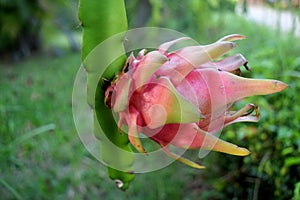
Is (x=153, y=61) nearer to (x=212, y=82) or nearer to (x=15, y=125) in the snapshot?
(x=212, y=82)

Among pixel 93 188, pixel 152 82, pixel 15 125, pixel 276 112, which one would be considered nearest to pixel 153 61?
pixel 152 82

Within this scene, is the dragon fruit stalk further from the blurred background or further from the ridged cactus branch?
the blurred background

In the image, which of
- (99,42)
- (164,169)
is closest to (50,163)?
(164,169)

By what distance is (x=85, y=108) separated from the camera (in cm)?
62

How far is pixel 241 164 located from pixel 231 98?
787 millimetres

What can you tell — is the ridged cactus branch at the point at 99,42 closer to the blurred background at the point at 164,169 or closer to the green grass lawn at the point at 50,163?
the blurred background at the point at 164,169

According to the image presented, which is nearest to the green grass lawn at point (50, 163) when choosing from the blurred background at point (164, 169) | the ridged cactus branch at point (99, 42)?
the blurred background at point (164, 169)

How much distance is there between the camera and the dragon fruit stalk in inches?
15.0

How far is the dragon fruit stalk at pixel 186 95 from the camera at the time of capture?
0.38 metres

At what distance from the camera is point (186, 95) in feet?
1.26

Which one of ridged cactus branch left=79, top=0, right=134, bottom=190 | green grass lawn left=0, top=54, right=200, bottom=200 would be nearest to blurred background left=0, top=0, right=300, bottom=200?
green grass lawn left=0, top=54, right=200, bottom=200

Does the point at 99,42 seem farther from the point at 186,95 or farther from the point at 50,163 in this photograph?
the point at 50,163

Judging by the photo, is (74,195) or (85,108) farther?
(74,195)

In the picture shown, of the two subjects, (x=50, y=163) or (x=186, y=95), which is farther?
(x=50, y=163)
